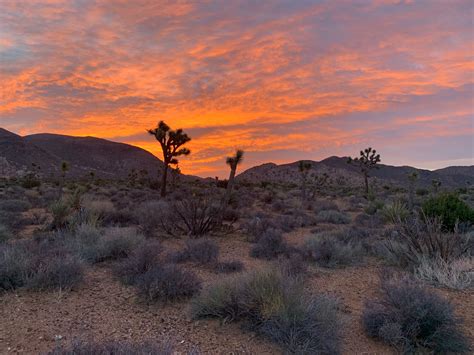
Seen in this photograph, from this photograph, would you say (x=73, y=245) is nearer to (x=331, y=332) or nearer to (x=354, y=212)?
(x=331, y=332)

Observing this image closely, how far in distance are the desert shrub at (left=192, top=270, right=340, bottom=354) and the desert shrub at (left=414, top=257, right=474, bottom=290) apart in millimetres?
2993

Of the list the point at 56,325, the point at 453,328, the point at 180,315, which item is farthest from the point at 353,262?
the point at 56,325

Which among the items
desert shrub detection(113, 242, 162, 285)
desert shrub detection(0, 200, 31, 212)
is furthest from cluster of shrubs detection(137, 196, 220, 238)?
desert shrub detection(0, 200, 31, 212)

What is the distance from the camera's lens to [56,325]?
5254 millimetres

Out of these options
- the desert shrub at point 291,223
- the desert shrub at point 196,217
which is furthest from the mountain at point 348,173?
the desert shrub at point 196,217

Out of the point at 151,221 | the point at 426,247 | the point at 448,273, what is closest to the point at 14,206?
the point at 151,221

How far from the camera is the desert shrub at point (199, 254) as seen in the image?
8.80 meters

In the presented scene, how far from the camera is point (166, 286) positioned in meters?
6.29

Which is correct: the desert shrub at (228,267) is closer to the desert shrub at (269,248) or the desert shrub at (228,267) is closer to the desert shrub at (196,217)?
the desert shrub at (269,248)

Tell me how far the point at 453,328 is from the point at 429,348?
1.49 feet

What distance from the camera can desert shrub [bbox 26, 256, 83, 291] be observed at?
635 cm

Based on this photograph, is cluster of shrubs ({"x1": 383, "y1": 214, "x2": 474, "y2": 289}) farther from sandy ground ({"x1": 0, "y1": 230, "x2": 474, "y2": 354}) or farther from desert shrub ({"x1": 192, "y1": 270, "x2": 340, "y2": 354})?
desert shrub ({"x1": 192, "y1": 270, "x2": 340, "y2": 354})

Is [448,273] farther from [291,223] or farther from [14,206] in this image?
[14,206]

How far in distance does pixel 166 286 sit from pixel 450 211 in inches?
420
